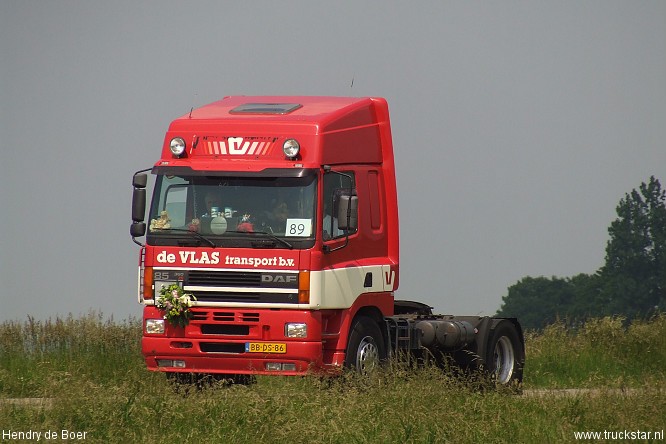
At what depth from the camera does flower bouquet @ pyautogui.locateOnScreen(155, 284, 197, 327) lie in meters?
16.5

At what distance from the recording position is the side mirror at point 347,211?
651 inches

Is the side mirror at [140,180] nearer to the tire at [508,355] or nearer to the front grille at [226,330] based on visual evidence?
the front grille at [226,330]

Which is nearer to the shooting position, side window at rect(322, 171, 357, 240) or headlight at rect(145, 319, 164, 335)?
side window at rect(322, 171, 357, 240)

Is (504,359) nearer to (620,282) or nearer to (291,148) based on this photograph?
(291,148)

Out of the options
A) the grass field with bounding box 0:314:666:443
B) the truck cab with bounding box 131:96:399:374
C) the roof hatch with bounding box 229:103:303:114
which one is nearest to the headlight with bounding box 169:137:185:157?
the truck cab with bounding box 131:96:399:374

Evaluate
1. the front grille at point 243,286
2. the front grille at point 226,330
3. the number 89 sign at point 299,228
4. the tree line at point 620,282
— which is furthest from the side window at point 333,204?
the tree line at point 620,282

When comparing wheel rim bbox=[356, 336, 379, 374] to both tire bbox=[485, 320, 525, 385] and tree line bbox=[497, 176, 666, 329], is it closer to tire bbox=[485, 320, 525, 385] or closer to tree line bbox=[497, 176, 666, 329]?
tire bbox=[485, 320, 525, 385]

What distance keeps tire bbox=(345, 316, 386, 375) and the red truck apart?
0.08ft

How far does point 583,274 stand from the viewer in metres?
96.5

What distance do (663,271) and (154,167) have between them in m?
79.7

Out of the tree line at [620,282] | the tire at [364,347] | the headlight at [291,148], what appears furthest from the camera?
the tree line at [620,282]

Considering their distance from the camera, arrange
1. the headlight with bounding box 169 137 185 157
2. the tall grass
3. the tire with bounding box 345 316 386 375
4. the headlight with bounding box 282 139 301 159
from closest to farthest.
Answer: the headlight with bounding box 282 139 301 159, the tire with bounding box 345 316 386 375, the headlight with bounding box 169 137 185 157, the tall grass

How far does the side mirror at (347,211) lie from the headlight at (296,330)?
4.28ft

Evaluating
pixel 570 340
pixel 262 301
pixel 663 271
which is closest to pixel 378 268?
pixel 262 301
